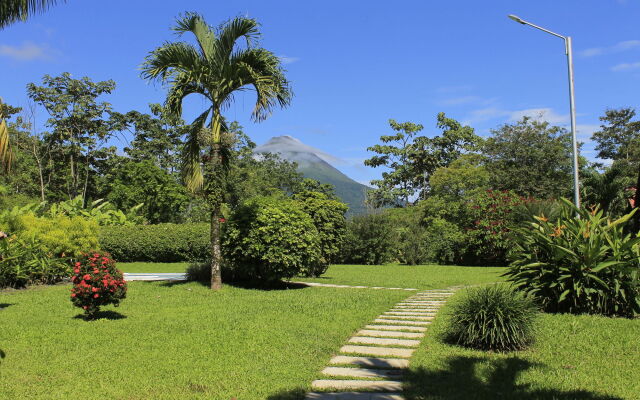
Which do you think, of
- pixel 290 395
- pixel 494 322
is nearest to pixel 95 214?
pixel 494 322

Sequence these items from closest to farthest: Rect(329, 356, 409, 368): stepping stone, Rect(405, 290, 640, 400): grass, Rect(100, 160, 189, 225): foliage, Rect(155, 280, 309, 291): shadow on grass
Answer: Rect(405, 290, 640, 400): grass → Rect(329, 356, 409, 368): stepping stone → Rect(155, 280, 309, 291): shadow on grass → Rect(100, 160, 189, 225): foliage

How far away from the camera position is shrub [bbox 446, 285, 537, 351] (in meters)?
6.33

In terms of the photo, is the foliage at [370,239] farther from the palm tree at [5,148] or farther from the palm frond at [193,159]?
the palm tree at [5,148]

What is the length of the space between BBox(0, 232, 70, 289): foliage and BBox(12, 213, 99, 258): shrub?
0.12 meters

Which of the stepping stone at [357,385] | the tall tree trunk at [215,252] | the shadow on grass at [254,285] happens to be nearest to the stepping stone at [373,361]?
the stepping stone at [357,385]

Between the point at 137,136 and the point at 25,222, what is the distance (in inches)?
1117

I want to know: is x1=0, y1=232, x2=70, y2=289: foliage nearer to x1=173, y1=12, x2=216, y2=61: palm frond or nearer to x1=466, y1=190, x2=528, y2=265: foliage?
x1=173, y1=12, x2=216, y2=61: palm frond

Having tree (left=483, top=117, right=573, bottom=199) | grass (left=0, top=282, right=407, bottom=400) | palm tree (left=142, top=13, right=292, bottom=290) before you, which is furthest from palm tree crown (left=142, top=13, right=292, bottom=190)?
tree (left=483, top=117, right=573, bottom=199)

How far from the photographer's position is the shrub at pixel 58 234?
44.4 feet

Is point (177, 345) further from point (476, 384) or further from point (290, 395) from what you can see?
point (476, 384)

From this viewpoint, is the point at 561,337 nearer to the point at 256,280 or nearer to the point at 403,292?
the point at 403,292

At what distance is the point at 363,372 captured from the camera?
17.9 feet

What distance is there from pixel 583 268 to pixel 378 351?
4.10 meters

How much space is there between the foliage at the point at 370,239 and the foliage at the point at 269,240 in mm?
12383
